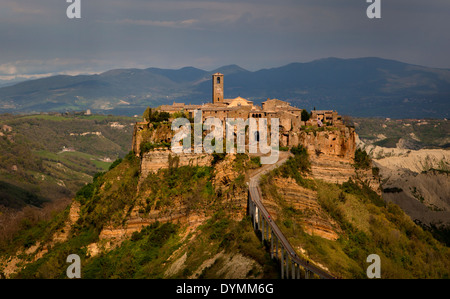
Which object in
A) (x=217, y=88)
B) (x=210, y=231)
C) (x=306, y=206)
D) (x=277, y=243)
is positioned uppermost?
(x=217, y=88)

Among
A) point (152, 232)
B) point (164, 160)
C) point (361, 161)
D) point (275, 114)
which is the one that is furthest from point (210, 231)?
point (361, 161)

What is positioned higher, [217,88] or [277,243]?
[217,88]

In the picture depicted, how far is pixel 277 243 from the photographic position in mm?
31078

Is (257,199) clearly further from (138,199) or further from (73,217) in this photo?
(73,217)

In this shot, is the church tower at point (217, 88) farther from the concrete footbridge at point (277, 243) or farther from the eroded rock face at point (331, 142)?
the concrete footbridge at point (277, 243)

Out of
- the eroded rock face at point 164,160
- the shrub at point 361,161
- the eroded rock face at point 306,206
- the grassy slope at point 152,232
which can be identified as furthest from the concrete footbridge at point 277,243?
the shrub at point 361,161

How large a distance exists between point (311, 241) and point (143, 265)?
48.3 feet

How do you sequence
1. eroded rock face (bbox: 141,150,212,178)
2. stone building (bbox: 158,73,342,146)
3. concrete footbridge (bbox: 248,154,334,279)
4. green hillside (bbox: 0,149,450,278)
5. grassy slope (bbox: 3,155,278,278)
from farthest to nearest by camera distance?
stone building (bbox: 158,73,342,146)
eroded rock face (bbox: 141,150,212,178)
grassy slope (bbox: 3,155,278,278)
green hillside (bbox: 0,149,450,278)
concrete footbridge (bbox: 248,154,334,279)

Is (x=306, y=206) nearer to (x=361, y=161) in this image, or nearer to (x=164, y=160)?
(x=361, y=161)

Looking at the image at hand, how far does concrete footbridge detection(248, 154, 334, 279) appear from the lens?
1103 inches

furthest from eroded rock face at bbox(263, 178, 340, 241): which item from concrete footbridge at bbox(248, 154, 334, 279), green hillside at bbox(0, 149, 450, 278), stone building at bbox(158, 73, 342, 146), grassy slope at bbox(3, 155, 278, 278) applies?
stone building at bbox(158, 73, 342, 146)

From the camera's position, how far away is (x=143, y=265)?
133ft

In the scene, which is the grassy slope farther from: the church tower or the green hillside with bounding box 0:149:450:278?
the church tower
